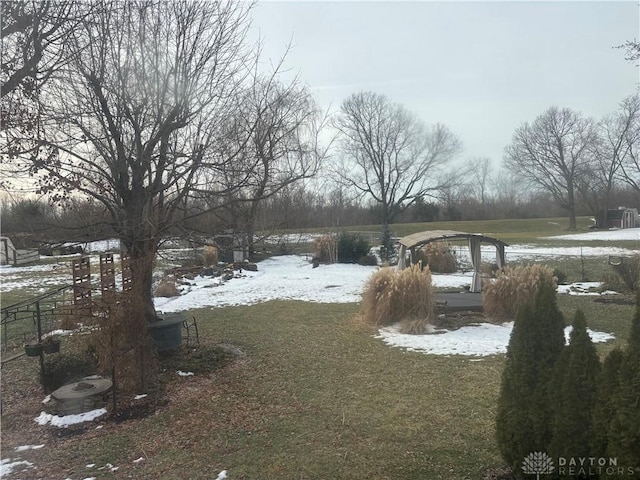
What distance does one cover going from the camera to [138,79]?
5.88 meters

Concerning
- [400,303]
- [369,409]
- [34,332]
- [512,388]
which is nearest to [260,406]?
[369,409]

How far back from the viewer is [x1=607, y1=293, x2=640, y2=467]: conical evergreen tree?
231 centimetres

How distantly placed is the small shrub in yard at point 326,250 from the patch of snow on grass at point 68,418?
17.5 m

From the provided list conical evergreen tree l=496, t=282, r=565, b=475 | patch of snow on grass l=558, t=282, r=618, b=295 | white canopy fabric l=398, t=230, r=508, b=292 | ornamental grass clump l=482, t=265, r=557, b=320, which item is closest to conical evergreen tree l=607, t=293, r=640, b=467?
conical evergreen tree l=496, t=282, r=565, b=475

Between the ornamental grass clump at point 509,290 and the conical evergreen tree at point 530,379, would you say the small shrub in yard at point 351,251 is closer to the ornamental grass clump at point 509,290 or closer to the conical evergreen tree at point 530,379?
the ornamental grass clump at point 509,290

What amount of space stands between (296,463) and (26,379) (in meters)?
4.94

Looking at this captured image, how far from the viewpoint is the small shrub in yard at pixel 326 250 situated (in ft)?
74.0

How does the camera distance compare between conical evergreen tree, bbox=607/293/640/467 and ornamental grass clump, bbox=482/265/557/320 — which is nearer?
conical evergreen tree, bbox=607/293/640/467

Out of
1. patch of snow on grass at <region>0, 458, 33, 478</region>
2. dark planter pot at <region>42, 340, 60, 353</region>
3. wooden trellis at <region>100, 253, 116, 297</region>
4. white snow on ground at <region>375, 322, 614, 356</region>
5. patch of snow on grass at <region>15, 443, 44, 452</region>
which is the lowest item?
white snow on ground at <region>375, 322, 614, 356</region>

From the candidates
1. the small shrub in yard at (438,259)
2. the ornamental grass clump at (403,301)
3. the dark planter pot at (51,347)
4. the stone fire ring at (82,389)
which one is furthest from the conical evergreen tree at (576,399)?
the small shrub in yard at (438,259)

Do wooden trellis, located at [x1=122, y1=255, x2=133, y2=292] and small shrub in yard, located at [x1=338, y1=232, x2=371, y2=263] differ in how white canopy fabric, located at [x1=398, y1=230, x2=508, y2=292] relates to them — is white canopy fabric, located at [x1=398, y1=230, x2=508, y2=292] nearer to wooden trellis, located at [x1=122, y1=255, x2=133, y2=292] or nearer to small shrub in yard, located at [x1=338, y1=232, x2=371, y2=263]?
wooden trellis, located at [x1=122, y1=255, x2=133, y2=292]

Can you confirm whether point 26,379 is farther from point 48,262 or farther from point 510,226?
point 510,226

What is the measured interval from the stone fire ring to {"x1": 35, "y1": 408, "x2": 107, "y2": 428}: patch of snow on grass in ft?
0.60

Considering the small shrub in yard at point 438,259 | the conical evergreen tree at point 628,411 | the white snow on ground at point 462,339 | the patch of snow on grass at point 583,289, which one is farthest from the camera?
the small shrub in yard at point 438,259
